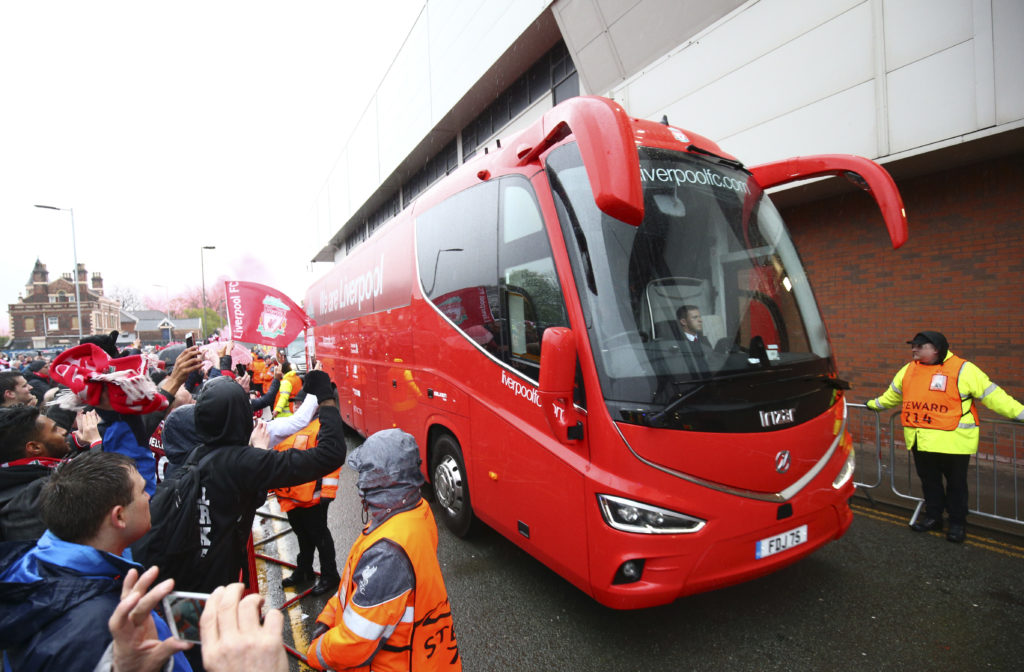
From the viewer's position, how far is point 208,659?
1.02 m

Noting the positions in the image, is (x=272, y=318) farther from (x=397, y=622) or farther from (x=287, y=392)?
(x=397, y=622)

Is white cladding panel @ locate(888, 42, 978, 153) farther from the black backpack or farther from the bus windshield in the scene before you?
the black backpack

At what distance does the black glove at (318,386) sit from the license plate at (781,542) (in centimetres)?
266

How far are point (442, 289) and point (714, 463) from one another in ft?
9.52

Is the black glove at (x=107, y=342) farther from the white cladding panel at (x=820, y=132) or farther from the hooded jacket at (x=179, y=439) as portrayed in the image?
the white cladding panel at (x=820, y=132)

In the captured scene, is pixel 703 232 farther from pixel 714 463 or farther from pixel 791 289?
pixel 714 463

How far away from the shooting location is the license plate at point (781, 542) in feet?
9.16

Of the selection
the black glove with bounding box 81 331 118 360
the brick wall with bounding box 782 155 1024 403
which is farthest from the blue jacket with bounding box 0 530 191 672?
the brick wall with bounding box 782 155 1024 403

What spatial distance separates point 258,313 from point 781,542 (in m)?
4.75

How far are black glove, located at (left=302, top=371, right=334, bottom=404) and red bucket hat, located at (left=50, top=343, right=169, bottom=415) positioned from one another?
2.83 feet

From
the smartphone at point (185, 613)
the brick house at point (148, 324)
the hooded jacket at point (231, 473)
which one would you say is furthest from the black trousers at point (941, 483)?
the brick house at point (148, 324)

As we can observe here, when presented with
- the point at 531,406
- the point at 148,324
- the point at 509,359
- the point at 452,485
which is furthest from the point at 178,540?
the point at 148,324

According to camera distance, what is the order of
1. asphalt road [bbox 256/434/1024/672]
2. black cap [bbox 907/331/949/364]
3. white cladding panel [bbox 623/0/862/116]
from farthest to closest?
white cladding panel [bbox 623/0/862/116] → black cap [bbox 907/331/949/364] → asphalt road [bbox 256/434/1024/672]

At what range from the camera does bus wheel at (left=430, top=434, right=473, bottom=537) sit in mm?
4363
